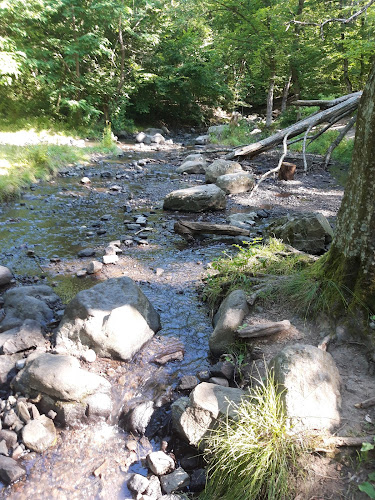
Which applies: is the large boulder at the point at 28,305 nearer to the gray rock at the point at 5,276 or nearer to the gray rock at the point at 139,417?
the gray rock at the point at 5,276

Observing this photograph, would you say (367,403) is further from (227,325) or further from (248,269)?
(248,269)

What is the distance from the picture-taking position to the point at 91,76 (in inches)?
704

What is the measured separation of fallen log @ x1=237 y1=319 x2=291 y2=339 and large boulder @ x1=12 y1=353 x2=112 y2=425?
1.46 metres

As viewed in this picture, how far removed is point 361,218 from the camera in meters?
3.24

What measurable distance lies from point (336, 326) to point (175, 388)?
65.5 inches

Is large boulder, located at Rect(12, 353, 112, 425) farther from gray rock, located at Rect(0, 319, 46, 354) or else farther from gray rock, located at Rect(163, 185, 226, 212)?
gray rock, located at Rect(163, 185, 226, 212)

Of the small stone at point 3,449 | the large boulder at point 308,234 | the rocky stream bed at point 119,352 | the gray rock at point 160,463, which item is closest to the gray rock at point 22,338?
the rocky stream bed at point 119,352

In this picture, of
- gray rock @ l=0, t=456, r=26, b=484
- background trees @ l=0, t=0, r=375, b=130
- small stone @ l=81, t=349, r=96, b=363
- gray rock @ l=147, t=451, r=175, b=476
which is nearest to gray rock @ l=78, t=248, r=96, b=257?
small stone @ l=81, t=349, r=96, b=363

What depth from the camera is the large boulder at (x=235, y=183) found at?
34.2ft

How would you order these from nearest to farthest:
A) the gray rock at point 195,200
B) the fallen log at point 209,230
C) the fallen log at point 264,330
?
the fallen log at point 264,330 → the fallen log at point 209,230 → the gray rock at point 195,200

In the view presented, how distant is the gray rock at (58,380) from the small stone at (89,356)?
286 mm

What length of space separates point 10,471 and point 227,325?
2.29 meters

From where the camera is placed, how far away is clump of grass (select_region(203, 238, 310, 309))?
4.68 meters

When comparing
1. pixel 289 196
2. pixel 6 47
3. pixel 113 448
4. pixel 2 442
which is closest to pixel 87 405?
pixel 113 448
